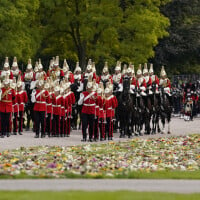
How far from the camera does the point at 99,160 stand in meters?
23.9

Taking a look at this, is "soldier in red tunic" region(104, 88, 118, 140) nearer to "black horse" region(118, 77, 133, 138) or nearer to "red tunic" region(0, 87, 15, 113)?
"black horse" region(118, 77, 133, 138)

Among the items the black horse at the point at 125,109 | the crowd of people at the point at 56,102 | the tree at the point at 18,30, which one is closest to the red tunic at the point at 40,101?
the crowd of people at the point at 56,102

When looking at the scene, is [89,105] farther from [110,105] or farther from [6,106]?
[6,106]

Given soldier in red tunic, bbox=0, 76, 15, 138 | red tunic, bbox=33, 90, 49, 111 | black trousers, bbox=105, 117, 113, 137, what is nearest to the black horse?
black trousers, bbox=105, 117, 113, 137

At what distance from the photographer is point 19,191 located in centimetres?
1675

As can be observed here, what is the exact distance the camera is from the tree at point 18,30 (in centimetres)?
6191

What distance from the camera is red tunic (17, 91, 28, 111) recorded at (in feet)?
121

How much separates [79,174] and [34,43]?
46.6 metres

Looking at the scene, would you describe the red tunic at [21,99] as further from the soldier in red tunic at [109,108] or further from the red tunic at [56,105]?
the soldier in red tunic at [109,108]

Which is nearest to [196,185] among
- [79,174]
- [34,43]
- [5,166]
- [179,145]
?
[79,174]

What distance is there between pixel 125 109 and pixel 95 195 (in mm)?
22146

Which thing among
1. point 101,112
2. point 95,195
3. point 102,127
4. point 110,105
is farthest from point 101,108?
point 95,195

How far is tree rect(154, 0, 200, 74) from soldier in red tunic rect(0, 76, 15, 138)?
46.3 m

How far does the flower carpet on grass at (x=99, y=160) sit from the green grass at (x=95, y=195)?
3.37 metres
